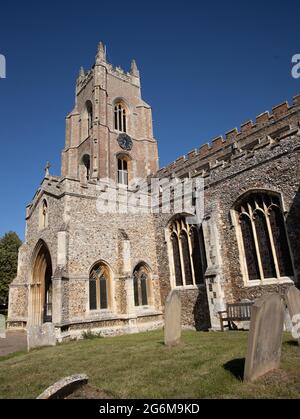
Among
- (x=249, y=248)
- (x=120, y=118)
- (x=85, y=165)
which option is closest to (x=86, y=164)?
(x=85, y=165)

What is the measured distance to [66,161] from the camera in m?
31.2

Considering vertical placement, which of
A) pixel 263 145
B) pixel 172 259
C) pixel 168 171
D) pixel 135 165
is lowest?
pixel 172 259

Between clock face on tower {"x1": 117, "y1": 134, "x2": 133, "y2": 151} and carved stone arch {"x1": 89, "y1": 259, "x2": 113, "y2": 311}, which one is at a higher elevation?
clock face on tower {"x1": 117, "y1": 134, "x2": 133, "y2": 151}

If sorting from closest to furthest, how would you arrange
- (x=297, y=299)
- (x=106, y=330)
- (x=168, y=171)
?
(x=297, y=299) < (x=106, y=330) < (x=168, y=171)

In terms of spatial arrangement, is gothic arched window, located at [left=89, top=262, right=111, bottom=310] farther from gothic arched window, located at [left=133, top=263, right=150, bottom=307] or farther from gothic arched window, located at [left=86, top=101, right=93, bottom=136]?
gothic arched window, located at [left=86, top=101, right=93, bottom=136]

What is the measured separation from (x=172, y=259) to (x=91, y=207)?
5023 mm

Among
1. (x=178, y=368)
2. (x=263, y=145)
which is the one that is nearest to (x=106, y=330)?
(x=178, y=368)

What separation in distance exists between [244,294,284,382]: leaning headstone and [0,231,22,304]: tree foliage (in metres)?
29.1

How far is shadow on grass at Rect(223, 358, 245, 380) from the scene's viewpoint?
5.16 meters

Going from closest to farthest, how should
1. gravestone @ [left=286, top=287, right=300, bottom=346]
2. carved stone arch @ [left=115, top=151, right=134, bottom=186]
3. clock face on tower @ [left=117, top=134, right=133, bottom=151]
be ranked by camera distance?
gravestone @ [left=286, top=287, right=300, bottom=346], carved stone arch @ [left=115, top=151, right=134, bottom=186], clock face on tower @ [left=117, top=134, right=133, bottom=151]

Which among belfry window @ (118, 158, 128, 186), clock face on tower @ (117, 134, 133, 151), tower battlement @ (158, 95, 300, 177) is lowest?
tower battlement @ (158, 95, 300, 177)

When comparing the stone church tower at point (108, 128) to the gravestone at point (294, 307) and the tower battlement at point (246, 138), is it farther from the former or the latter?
the gravestone at point (294, 307)

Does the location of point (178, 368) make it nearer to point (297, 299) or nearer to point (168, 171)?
point (297, 299)

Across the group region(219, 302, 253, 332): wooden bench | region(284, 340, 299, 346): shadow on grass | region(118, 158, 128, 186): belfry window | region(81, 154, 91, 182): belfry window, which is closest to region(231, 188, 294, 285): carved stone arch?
region(219, 302, 253, 332): wooden bench
